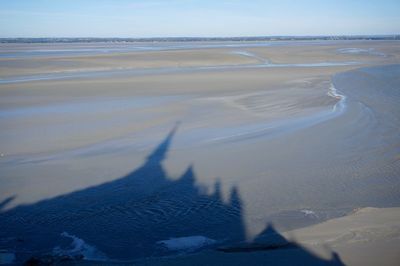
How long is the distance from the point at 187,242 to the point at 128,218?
1129 mm

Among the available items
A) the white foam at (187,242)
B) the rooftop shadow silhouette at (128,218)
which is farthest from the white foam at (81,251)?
the white foam at (187,242)

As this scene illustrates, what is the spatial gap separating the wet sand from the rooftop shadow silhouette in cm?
2

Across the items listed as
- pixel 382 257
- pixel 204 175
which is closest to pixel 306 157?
pixel 204 175

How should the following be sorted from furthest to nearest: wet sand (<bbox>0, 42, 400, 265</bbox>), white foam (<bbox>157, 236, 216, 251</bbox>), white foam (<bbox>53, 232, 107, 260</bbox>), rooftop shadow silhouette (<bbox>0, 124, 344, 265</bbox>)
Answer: wet sand (<bbox>0, 42, 400, 265</bbox>), rooftop shadow silhouette (<bbox>0, 124, 344, 265</bbox>), white foam (<bbox>157, 236, 216, 251</bbox>), white foam (<bbox>53, 232, 107, 260</bbox>)

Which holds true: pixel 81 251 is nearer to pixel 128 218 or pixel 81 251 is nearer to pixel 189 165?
pixel 128 218

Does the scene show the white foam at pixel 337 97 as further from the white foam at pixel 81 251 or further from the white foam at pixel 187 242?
the white foam at pixel 81 251

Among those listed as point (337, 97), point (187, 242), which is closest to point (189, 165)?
point (187, 242)

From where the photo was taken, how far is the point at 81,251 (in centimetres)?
437

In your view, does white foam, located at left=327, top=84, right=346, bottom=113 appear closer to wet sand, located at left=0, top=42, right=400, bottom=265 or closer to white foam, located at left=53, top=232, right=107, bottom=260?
wet sand, located at left=0, top=42, right=400, bottom=265

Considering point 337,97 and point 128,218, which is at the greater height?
point 337,97

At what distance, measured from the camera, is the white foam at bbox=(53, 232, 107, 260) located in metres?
4.27

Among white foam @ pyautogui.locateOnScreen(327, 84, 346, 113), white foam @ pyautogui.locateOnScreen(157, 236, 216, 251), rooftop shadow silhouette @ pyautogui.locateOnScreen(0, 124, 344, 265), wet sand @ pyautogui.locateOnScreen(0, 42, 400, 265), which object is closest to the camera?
white foam @ pyautogui.locateOnScreen(157, 236, 216, 251)

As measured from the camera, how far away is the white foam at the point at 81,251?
14.0 ft

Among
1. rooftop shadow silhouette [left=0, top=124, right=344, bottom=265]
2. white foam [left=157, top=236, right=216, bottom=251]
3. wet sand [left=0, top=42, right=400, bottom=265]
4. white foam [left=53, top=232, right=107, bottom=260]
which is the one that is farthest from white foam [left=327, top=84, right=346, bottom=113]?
white foam [left=53, top=232, right=107, bottom=260]
